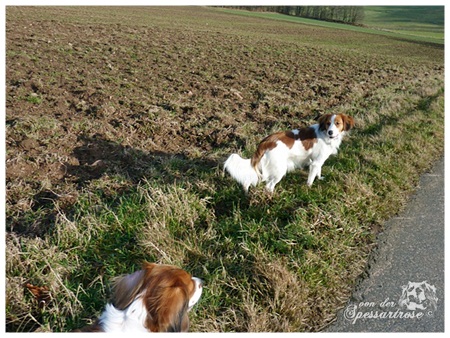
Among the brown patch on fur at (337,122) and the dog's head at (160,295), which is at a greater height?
the brown patch on fur at (337,122)

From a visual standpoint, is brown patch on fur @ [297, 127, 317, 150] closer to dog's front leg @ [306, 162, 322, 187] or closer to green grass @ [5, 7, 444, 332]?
dog's front leg @ [306, 162, 322, 187]

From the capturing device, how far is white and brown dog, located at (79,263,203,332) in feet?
7.09

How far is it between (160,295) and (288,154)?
3.00 meters

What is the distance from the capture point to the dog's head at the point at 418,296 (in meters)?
3.13

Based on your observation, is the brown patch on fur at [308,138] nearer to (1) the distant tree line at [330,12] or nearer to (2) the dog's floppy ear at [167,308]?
(2) the dog's floppy ear at [167,308]

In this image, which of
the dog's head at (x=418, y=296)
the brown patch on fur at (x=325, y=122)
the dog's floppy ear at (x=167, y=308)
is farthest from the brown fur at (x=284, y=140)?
the dog's floppy ear at (x=167, y=308)

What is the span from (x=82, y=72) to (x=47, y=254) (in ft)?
24.8

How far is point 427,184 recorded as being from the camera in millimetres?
5371

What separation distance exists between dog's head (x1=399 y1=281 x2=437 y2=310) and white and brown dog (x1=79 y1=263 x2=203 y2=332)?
197 centimetres

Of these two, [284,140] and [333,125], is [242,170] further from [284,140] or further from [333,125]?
[333,125]

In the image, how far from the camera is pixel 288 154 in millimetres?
4781

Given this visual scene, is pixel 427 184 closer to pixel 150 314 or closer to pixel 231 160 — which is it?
pixel 231 160

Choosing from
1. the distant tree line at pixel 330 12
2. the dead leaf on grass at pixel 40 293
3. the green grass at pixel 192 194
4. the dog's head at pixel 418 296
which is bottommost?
the dog's head at pixel 418 296

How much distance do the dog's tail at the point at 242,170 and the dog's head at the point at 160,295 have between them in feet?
7.01
